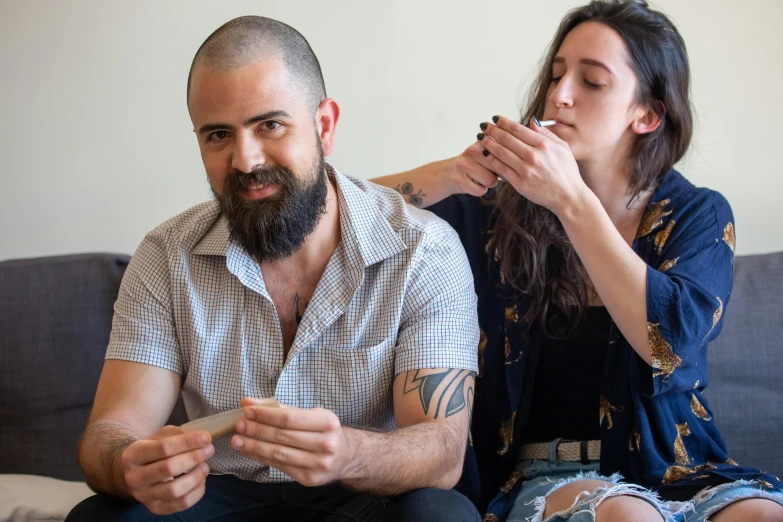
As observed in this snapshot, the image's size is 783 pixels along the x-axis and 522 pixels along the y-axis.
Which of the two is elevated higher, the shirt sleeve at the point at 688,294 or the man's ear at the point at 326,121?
the man's ear at the point at 326,121

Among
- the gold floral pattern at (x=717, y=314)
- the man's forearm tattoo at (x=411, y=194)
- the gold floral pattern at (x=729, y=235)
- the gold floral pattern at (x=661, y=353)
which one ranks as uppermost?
the man's forearm tattoo at (x=411, y=194)

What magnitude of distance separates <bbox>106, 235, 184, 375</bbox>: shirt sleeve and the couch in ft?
1.44

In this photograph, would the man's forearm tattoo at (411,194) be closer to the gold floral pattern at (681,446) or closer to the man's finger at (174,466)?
the gold floral pattern at (681,446)

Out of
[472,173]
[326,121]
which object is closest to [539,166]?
[472,173]

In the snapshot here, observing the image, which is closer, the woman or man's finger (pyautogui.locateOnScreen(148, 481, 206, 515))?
man's finger (pyautogui.locateOnScreen(148, 481, 206, 515))

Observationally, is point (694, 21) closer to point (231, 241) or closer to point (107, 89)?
point (231, 241)

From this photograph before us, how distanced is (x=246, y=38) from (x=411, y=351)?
2.14 feet

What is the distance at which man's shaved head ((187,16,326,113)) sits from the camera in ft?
4.93

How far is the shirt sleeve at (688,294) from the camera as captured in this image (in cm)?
151

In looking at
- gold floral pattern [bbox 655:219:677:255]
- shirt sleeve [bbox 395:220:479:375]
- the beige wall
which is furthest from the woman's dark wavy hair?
the beige wall

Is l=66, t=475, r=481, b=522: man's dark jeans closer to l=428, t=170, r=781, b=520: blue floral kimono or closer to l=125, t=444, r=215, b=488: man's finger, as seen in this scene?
l=125, t=444, r=215, b=488: man's finger

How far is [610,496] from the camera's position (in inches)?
54.8

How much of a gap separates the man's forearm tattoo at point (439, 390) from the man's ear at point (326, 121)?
0.49m

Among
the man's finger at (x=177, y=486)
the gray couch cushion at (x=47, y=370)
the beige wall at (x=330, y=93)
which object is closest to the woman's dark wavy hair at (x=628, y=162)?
the beige wall at (x=330, y=93)
